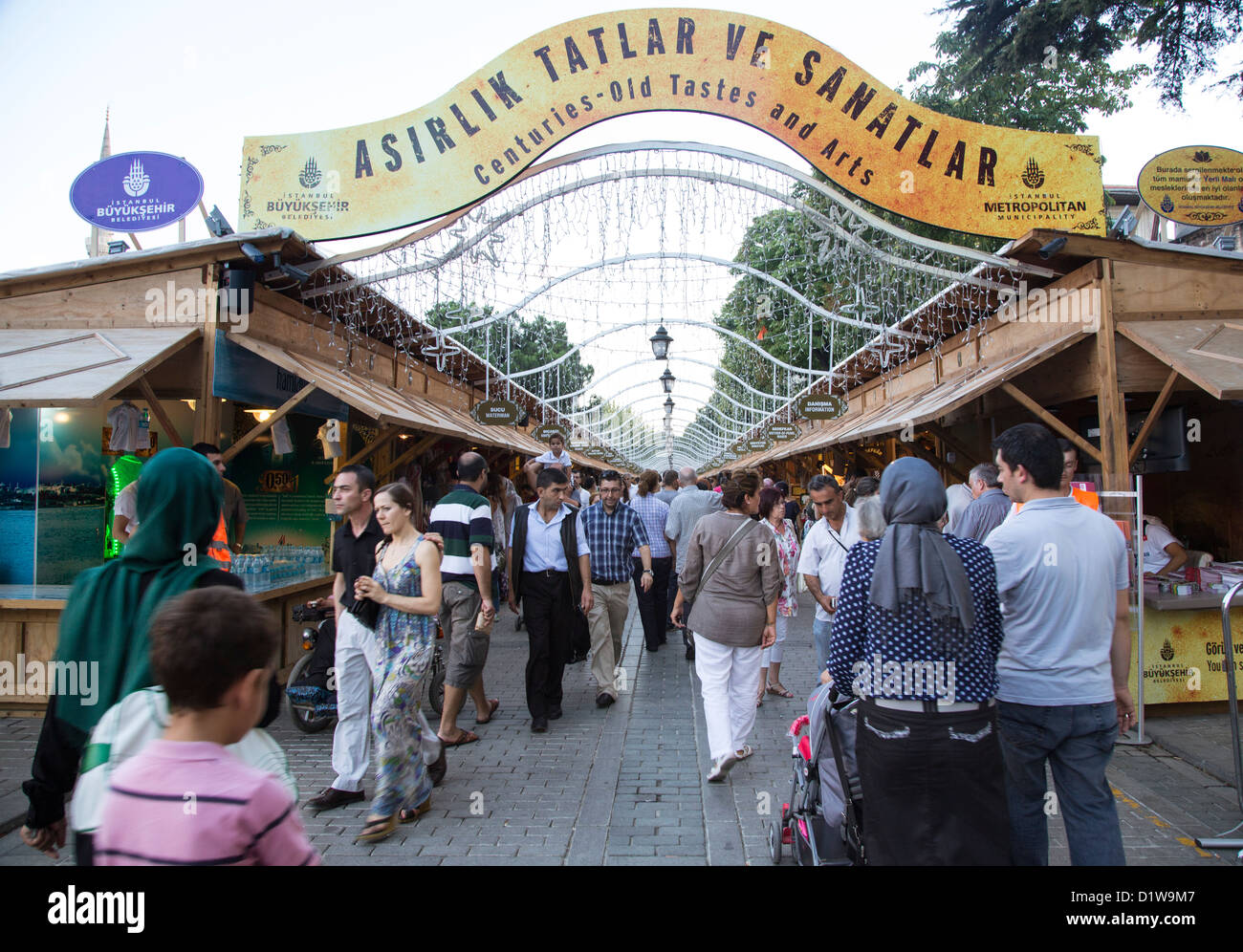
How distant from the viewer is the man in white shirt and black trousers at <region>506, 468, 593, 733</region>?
622 cm

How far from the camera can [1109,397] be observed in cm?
726

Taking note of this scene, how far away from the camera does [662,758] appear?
17.7 feet

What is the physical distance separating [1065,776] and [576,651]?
4110 mm

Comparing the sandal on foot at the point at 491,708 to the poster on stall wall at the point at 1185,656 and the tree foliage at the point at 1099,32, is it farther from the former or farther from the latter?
the tree foliage at the point at 1099,32

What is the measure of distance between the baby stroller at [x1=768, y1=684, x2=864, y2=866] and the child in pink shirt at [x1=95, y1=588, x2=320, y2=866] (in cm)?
198

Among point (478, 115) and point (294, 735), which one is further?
point (478, 115)

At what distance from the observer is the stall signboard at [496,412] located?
13148 millimetres

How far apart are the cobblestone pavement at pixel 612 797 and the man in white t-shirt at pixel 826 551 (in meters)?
0.90

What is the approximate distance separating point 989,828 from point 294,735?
5.10 metres

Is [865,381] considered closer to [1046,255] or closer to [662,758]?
[1046,255]

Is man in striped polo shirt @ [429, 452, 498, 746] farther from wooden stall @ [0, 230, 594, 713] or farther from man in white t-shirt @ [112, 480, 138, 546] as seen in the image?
man in white t-shirt @ [112, 480, 138, 546]
